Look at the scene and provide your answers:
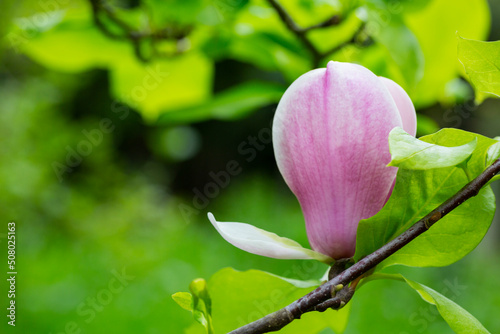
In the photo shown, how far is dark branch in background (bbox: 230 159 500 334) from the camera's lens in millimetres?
311

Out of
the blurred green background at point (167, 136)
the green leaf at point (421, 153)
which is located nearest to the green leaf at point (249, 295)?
the green leaf at point (421, 153)

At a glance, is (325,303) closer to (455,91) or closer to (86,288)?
(455,91)

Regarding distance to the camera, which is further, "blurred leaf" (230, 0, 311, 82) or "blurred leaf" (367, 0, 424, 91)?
"blurred leaf" (230, 0, 311, 82)

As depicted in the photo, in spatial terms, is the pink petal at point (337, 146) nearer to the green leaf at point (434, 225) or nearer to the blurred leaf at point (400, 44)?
the green leaf at point (434, 225)

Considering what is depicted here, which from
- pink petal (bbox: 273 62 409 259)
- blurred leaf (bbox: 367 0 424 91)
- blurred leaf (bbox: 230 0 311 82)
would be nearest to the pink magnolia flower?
pink petal (bbox: 273 62 409 259)

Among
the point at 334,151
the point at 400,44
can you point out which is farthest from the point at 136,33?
the point at 334,151

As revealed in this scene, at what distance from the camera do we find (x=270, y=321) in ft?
1.02

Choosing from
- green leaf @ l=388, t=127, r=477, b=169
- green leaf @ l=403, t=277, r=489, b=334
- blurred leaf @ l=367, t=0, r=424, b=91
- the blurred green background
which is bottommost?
the blurred green background

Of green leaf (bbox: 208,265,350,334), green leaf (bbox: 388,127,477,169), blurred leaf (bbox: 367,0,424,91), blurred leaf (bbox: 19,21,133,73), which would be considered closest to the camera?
green leaf (bbox: 388,127,477,169)

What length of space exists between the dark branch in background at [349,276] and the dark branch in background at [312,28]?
314 mm

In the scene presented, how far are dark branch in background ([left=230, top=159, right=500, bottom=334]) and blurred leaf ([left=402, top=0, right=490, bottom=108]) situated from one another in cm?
33

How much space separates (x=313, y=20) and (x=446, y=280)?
2.16 m

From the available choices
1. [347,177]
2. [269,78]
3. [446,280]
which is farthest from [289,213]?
[347,177]

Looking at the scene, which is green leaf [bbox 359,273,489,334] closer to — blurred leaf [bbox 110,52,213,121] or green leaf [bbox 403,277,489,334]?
green leaf [bbox 403,277,489,334]
